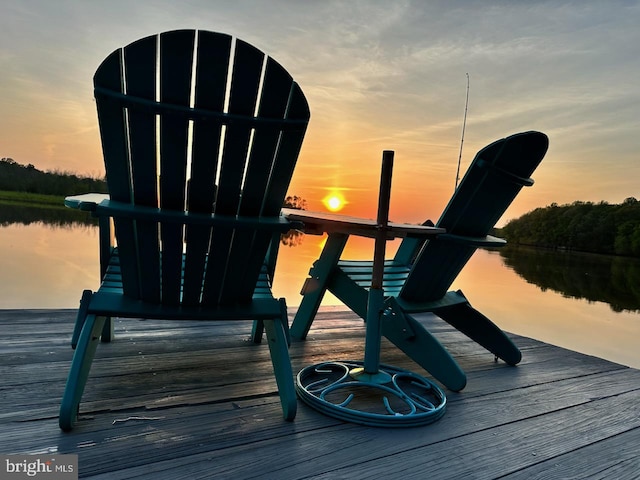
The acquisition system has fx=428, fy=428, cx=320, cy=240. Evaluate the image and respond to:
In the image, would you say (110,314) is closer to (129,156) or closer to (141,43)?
(129,156)

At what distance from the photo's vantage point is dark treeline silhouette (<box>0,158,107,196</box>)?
7.98 m

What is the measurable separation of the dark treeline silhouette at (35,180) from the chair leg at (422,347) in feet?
24.3

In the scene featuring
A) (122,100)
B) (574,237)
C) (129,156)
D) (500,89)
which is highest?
(500,89)

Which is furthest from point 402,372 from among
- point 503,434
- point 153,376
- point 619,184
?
point 619,184

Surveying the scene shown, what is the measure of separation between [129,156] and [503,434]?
1.54 meters

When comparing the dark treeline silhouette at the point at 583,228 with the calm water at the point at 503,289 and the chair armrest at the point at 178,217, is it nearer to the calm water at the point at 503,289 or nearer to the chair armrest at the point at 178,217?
the calm water at the point at 503,289

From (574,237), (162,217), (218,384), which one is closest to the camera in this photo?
(162,217)

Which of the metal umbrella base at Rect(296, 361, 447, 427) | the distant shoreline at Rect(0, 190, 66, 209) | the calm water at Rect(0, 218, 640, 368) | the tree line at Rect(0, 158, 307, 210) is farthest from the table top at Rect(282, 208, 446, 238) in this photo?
the distant shoreline at Rect(0, 190, 66, 209)

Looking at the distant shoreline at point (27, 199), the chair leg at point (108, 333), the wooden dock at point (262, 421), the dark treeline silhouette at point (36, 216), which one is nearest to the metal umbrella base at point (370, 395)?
the wooden dock at point (262, 421)

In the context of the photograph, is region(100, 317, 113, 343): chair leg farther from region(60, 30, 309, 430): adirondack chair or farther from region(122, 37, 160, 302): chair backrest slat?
region(122, 37, 160, 302): chair backrest slat

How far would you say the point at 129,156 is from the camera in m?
1.32

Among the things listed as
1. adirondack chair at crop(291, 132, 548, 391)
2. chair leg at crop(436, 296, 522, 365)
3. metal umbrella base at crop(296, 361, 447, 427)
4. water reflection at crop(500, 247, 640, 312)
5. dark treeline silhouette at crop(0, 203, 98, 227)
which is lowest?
water reflection at crop(500, 247, 640, 312)

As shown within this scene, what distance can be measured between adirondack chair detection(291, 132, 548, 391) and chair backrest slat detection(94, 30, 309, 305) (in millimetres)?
830

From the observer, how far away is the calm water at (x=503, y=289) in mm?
4816
